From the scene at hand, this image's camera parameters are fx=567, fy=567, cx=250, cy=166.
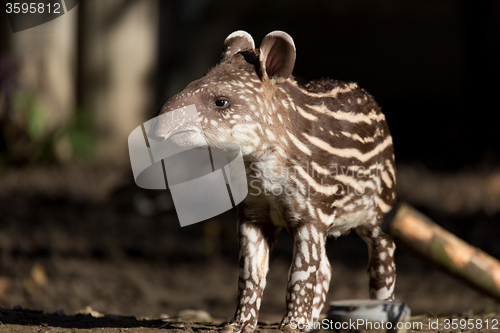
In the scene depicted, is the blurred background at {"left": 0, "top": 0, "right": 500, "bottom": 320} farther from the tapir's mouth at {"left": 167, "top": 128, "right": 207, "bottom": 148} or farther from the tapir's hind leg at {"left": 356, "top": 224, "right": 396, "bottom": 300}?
the tapir's hind leg at {"left": 356, "top": 224, "right": 396, "bottom": 300}

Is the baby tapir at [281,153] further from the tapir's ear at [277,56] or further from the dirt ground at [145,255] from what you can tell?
the dirt ground at [145,255]

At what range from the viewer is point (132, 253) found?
24.5 feet

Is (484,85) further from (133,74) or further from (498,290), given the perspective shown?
(498,290)

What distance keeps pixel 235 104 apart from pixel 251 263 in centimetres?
100

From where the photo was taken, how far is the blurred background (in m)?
6.64

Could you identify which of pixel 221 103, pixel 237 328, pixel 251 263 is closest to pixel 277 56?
pixel 221 103

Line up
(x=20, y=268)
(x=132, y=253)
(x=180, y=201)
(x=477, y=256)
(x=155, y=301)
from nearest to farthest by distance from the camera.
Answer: (x=477, y=256) → (x=180, y=201) → (x=155, y=301) → (x=20, y=268) → (x=132, y=253)

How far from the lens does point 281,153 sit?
3305 mm

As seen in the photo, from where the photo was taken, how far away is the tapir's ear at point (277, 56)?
A: 3287mm

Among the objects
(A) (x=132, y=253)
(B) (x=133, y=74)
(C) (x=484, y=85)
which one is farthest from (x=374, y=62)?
(A) (x=132, y=253)

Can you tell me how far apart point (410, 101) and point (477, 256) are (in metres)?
9.88

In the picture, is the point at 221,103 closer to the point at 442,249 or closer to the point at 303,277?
the point at 303,277

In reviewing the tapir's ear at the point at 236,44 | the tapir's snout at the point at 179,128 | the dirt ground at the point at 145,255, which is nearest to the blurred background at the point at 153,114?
the dirt ground at the point at 145,255

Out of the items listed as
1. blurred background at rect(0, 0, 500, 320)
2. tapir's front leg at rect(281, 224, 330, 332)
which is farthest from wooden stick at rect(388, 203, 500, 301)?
blurred background at rect(0, 0, 500, 320)
